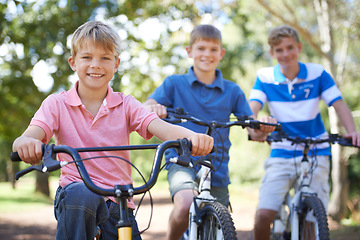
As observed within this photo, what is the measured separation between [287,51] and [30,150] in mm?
3234

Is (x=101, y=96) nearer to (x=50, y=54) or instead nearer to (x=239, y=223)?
(x=239, y=223)

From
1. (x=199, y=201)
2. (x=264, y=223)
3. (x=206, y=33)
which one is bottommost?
(x=264, y=223)

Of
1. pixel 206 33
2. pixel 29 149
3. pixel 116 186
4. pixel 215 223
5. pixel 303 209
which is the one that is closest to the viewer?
pixel 116 186

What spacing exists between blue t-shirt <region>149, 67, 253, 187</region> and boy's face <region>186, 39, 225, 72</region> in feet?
0.40

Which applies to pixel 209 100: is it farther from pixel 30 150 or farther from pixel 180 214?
pixel 30 150

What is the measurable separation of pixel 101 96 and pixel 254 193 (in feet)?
45.6

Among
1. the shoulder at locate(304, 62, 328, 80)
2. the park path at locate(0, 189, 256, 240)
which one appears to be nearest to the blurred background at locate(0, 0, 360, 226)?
the park path at locate(0, 189, 256, 240)

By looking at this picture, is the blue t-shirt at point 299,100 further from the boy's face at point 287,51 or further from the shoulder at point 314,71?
the boy's face at point 287,51

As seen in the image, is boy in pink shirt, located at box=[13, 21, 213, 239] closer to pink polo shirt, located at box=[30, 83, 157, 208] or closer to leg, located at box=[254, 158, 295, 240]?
pink polo shirt, located at box=[30, 83, 157, 208]

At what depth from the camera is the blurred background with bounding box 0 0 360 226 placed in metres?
10.1

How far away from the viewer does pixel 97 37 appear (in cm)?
268

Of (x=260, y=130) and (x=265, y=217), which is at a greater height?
(x=260, y=130)

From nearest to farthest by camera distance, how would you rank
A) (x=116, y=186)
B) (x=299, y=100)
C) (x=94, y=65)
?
(x=116, y=186) → (x=94, y=65) → (x=299, y=100)

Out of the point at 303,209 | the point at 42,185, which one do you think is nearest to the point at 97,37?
the point at 303,209
